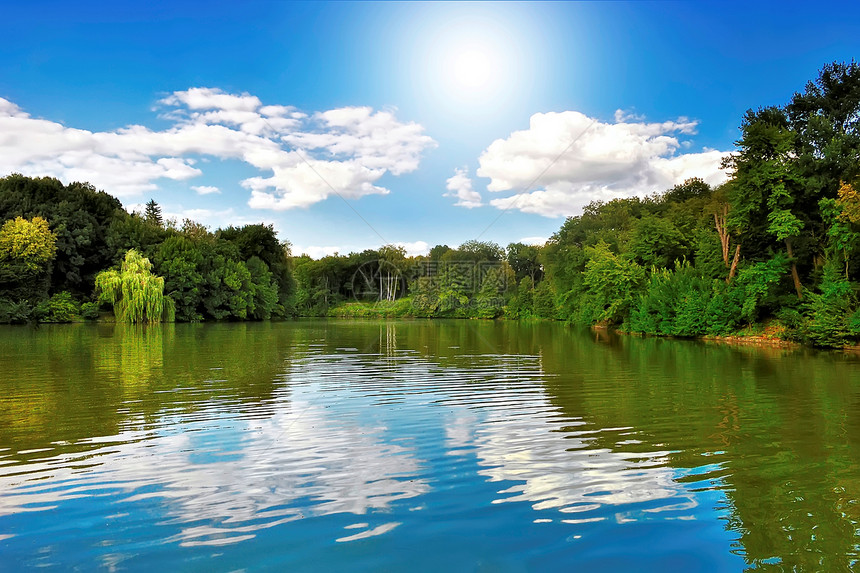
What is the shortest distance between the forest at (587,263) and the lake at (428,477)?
52.6ft

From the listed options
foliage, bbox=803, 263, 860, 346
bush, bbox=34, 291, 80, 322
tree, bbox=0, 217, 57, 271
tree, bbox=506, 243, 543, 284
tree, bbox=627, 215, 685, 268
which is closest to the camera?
foliage, bbox=803, 263, 860, 346

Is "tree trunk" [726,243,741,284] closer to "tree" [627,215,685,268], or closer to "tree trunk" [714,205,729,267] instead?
"tree trunk" [714,205,729,267]

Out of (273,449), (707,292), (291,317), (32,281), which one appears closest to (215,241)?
(291,317)

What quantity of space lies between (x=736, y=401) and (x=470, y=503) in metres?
7.81

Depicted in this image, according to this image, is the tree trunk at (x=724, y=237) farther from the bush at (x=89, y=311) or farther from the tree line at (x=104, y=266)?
the bush at (x=89, y=311)

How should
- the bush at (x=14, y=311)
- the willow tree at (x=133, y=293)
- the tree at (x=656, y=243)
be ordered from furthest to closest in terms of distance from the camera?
1. the willow tree at (x=133, y=293)
2. the bush at (x=14, y=311)
3. the tree at (x=656, y=243)

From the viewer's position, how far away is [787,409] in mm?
9508

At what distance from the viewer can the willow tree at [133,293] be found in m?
45.6

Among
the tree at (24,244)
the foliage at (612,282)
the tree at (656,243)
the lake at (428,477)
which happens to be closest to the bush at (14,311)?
the tree at (24,244)

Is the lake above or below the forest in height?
below

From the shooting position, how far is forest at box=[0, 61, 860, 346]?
989 inches

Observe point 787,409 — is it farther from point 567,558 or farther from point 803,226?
point 803,226

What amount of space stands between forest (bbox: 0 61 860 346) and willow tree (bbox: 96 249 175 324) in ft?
0.40

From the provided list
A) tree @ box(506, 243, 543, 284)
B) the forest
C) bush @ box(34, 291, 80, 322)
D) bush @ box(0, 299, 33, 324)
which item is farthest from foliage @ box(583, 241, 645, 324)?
tree @ box(506, 243, 543, 284)
